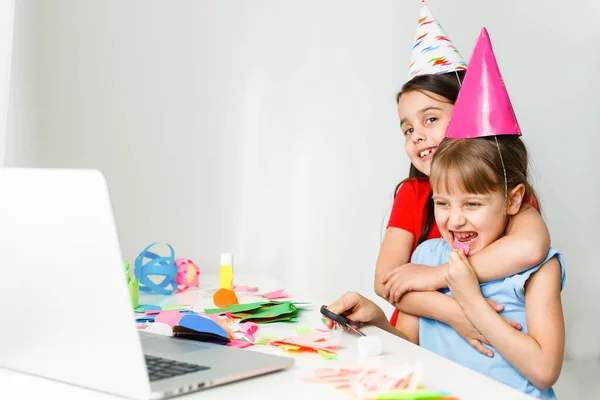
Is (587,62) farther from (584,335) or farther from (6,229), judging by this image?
(6,229)

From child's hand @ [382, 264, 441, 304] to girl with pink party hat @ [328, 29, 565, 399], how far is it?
0.10 feet

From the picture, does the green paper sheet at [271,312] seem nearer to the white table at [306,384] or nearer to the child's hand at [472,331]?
the white table at [306,384]

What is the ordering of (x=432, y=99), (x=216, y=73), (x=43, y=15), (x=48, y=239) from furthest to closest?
(x=216, y=73) → (x=43, y=15) → (x=432, y=99) → (x=48, y=239)

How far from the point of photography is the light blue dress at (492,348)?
1.15 metres

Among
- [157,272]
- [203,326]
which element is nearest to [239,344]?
[203,326]

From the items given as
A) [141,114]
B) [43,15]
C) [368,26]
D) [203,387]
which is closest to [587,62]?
[368,26]

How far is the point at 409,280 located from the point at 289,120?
39.7 inches

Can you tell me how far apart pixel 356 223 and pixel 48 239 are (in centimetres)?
170

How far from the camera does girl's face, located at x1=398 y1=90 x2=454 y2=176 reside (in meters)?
1.56

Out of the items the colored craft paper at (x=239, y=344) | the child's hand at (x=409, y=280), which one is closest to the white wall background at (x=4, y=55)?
the colored craft paper at (x=239, y=344)

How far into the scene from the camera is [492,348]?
3.90ft

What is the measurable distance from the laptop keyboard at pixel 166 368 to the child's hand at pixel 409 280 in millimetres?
699

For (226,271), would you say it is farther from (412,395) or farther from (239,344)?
(412,395)

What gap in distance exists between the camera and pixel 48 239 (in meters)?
0.60
